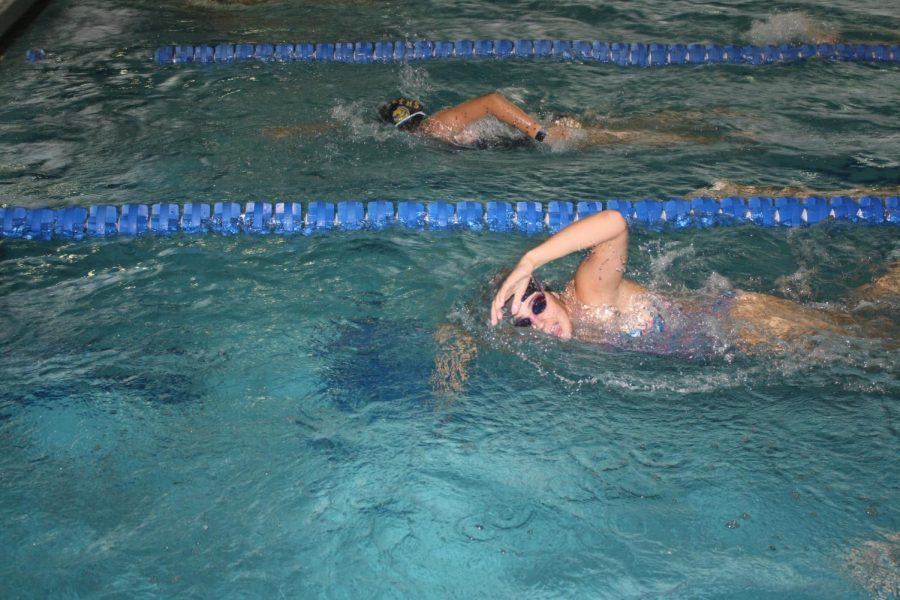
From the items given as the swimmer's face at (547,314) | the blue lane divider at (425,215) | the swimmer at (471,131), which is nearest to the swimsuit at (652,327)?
the swimmer's face at (547,314)

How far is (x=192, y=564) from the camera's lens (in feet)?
9.09

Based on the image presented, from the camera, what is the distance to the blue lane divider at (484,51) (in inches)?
271

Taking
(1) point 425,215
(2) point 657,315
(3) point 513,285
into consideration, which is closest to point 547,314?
(3) point 513,285

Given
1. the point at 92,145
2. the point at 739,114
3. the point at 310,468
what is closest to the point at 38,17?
the point at 92,145

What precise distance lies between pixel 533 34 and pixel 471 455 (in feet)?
17.0

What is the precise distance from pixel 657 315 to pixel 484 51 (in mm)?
4120

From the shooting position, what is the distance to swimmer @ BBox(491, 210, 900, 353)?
11.0 ft

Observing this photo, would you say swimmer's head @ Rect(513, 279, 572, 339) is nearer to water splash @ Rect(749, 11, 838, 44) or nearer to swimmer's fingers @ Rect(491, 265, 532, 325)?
swimmer's fingers @ Rect(491, 265, 532, 325)

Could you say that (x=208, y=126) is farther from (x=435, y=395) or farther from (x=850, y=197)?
(x=850, y=197)

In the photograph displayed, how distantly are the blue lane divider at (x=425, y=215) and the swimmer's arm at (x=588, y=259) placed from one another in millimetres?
1293

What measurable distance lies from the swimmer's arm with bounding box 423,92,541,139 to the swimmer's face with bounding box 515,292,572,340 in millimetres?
2038

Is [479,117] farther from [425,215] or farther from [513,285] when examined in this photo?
[513,285]

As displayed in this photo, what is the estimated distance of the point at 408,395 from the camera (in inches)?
136

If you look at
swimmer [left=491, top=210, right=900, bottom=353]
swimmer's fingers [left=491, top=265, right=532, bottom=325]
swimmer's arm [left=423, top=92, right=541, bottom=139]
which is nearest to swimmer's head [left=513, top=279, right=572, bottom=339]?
swimmer [left=491, top=210, right=900, bottom=353]
